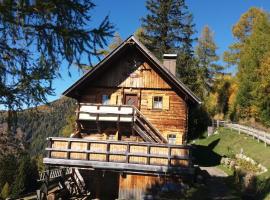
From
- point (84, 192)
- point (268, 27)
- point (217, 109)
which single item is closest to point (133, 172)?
point (84, 192)

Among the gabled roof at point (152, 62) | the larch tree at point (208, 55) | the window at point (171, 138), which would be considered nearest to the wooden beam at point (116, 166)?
the gabled roof at point (152, 62)

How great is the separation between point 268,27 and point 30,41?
118ft

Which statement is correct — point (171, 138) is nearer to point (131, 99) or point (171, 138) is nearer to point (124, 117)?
point (131, 99)

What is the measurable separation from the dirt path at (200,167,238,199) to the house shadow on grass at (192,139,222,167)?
438 centimetres

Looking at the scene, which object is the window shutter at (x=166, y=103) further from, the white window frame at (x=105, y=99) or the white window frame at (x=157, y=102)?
the white window frame at (x=105, y=99)

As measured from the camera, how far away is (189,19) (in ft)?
151

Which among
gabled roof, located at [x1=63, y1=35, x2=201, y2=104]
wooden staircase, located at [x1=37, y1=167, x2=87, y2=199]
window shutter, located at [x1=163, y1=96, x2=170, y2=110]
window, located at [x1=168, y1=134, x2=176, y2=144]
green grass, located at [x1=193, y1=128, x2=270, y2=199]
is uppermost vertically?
gabled roof, located at [x1=63, y1=35, x2=201, y2=104]

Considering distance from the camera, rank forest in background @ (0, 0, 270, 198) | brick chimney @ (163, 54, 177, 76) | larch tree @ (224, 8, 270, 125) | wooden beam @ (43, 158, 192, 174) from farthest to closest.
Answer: larch tree @ (224, 8, 270, 125) < brick chimney @ (163, 54, 177, 76) < wooden beam @ (43, 158, 192, 174) < forest in background @ (0, 0, 270, 198)

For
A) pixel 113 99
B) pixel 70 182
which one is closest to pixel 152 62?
pixel 113 99

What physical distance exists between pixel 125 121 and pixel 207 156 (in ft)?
55.2

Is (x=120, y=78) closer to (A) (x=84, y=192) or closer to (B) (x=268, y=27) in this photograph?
(A) (x=84, y=192)

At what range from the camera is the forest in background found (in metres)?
10.1

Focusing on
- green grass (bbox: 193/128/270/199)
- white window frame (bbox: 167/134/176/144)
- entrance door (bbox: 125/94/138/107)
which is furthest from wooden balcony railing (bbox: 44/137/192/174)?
entrance door (bbox: 125/94/138/107)

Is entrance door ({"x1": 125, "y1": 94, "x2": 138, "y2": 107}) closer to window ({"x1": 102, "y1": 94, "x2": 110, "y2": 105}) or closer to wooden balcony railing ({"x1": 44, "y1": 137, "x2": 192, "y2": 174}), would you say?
window ({"x1": 102, "y1": 94, "x2": 110, "y2": 105})
